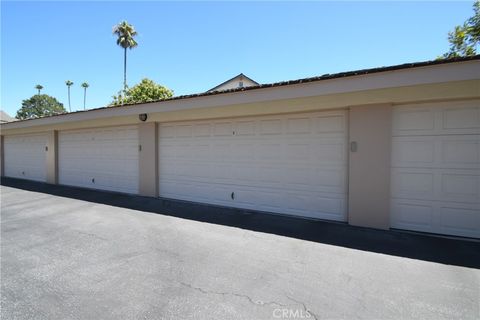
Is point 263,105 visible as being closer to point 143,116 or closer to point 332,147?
point 332,147

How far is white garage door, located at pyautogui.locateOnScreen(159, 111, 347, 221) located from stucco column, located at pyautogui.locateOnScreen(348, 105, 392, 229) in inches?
10.9

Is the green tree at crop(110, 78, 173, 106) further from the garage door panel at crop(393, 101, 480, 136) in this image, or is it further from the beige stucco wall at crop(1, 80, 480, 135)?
the garage door panel at crop(393, 101, 480, 136)

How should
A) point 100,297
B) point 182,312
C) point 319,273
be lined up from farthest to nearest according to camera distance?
point 319,273 < point 100,297 < point 182,312

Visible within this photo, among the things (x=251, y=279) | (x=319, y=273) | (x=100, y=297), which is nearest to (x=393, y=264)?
(x=319, y=273)

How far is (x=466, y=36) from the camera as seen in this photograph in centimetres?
1220

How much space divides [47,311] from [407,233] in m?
5.62

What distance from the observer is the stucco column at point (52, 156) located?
11.8 meters

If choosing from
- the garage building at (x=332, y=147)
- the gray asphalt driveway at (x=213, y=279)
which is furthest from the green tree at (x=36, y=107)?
the gray asphalt driveway at (x=213, y=279)

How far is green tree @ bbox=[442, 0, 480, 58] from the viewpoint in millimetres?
11492

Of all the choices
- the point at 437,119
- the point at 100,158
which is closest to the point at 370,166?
the point at 437,119

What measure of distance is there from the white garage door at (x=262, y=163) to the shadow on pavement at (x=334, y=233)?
0.36 metres

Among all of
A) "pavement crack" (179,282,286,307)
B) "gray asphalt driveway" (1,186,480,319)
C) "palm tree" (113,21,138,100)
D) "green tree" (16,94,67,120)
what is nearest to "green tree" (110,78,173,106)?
"palm tree" (113,21,138,100)

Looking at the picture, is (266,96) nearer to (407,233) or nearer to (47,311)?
(407,233)

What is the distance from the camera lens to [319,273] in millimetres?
3494
